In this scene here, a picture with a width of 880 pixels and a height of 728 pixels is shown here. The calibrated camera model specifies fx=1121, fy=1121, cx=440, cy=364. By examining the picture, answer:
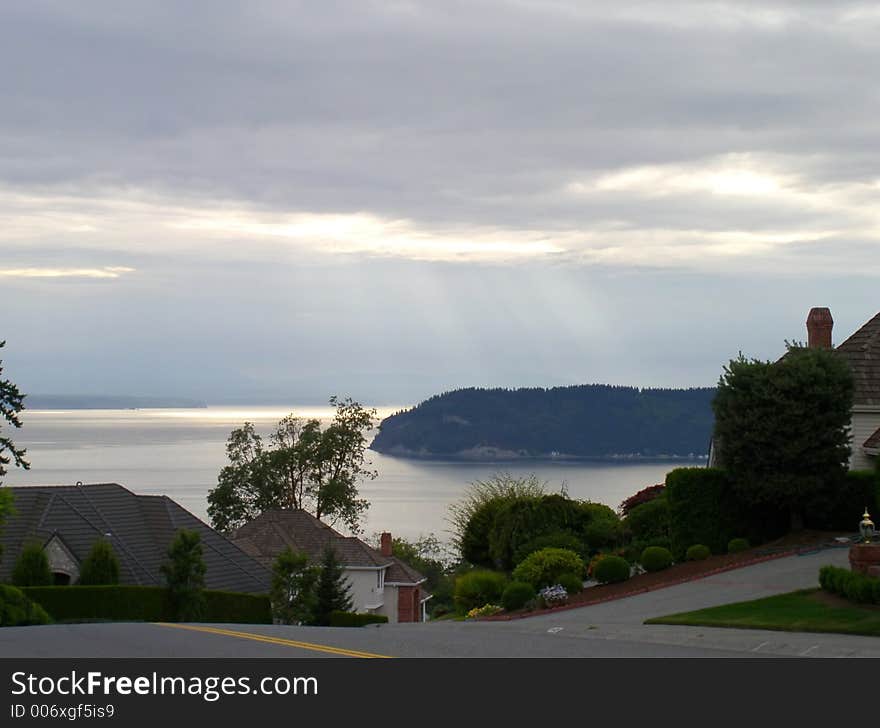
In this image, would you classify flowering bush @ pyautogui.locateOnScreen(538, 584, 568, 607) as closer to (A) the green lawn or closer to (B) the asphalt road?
(B) the asphalt road

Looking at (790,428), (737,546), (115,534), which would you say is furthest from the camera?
(115,534)

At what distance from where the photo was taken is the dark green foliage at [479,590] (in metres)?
33.2

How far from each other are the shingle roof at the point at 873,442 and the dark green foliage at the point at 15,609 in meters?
23.3

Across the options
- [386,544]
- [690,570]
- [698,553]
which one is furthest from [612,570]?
[386,544]

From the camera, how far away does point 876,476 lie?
29250mm

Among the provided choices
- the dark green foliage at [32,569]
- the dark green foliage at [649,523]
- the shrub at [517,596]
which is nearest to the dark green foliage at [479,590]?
the shrub at [517,596]

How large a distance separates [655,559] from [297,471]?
5197 centimetres

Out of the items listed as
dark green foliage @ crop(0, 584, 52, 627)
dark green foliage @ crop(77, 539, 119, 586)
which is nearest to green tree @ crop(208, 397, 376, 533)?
dark green foliage @ crop(77, 539, 119, 586)

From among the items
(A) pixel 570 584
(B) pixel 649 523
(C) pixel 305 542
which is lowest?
(C) pixel 305 542

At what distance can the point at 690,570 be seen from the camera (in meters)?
29.8

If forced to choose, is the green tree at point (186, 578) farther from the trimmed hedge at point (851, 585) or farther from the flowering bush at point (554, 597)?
the trimmed hedge at point (851, 585)

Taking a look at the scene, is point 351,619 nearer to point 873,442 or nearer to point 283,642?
point 873,442
